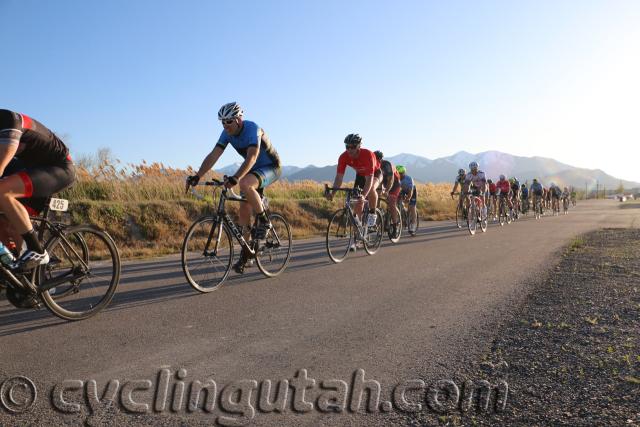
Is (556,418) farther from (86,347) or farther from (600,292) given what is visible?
(600,292)

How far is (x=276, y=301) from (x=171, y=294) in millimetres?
1327

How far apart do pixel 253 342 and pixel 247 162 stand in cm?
287

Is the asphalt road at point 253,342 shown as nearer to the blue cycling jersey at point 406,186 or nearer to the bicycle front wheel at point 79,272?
the bicycle front wheel at point 79,272

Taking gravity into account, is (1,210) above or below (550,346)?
above

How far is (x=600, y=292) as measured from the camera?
17.5 ft

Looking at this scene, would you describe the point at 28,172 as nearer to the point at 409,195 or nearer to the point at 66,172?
the point at 66,172

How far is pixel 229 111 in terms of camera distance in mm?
6016

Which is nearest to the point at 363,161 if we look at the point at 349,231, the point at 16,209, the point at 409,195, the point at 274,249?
the point at 349,231

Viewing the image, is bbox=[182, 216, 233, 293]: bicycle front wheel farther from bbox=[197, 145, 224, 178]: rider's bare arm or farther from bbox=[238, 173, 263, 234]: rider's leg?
bbox=[197, 145, 224, 178]: rider's bare arm

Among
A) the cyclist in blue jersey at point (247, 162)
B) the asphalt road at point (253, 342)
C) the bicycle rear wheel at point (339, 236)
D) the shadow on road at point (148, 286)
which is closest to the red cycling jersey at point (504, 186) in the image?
the shadow on road at point (148, 286)

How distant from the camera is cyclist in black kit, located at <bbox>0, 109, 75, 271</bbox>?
3.71 metres

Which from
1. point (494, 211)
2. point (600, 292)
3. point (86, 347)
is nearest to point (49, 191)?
point (86, 347)

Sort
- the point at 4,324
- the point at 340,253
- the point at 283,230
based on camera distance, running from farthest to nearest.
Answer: the point at 340,253 → the point at 283,230 → the point at 4,324

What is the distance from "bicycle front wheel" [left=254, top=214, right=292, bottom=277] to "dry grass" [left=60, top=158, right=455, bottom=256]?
11.9ft
